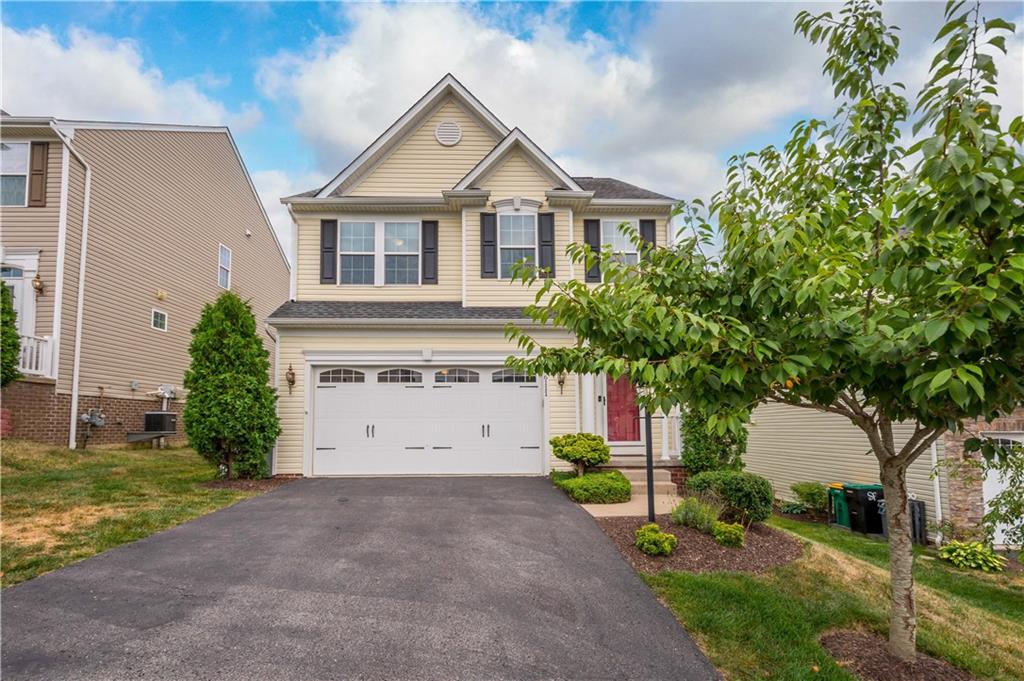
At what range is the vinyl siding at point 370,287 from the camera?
43.7 ft

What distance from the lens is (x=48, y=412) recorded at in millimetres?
12633

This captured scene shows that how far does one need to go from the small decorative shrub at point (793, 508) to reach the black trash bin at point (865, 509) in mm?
1923

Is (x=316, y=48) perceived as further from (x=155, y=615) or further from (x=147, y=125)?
(x=155, y=615)

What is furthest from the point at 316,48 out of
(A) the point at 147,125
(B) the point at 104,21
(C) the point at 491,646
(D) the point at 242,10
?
(C) the point at 491,646

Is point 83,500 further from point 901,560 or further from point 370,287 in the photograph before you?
point 901,560

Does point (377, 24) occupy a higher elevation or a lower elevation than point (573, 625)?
higher

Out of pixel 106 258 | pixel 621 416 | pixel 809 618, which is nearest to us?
pixel 809 618

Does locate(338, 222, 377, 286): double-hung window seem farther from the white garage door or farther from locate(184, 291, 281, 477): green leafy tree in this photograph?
locate(184, 291, 281, 477): green leafy tree

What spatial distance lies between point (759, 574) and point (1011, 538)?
11.5 ft

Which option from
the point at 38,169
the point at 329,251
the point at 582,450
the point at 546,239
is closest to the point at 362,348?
the point at 329,251

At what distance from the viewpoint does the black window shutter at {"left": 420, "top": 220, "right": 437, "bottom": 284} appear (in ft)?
44.3

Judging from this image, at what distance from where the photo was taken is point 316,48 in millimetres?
12953

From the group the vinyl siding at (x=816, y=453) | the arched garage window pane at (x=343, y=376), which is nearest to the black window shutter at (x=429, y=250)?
the arched garage window pane at (x=343, y=376)

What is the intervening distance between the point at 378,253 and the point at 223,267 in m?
9.51
